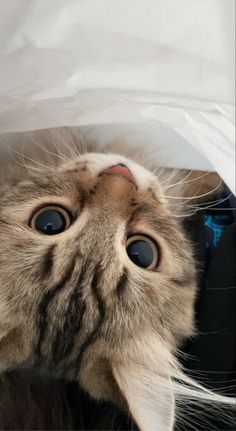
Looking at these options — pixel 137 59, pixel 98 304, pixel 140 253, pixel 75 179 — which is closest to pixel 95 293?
pixel 98 304

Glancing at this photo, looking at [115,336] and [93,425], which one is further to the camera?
[93,425]

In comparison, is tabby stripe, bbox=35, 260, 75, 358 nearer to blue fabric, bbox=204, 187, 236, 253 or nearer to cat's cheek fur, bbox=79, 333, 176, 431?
cat's cheek fur, bbox=79, 333, 176, 431

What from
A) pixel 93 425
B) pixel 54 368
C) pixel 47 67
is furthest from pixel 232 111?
pixel 93 425

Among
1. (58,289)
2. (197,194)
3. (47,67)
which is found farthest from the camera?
(197,194)

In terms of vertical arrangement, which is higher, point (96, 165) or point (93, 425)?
point (96, 165)

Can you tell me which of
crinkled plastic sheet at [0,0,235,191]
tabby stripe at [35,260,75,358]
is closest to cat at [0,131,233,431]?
tabby stripe at [35,260,75,358]

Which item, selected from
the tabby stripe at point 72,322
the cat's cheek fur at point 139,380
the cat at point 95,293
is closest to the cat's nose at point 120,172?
the cat at point 95,293

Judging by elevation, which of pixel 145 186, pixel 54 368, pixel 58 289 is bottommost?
pixel 54 368

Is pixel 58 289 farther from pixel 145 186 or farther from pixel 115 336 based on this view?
pixel 145 186

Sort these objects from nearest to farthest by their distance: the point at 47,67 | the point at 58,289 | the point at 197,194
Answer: the point at 58,289, the point at 47,67, the point at 197,194
